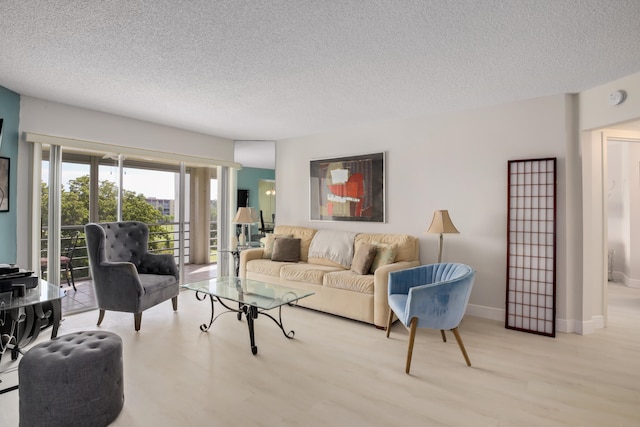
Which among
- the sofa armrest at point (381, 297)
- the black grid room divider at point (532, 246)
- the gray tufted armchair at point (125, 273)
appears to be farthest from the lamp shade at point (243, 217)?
the black grid room divider at point (532, 246)

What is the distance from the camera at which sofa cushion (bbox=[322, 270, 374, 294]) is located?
11.9 feet

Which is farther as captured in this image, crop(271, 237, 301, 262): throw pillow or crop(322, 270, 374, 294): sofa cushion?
crop(271, 237, 301, 262): throw pillow

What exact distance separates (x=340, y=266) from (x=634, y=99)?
337 centimetres

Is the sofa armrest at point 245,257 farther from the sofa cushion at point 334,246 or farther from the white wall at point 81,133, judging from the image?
the white wall at point 81,133

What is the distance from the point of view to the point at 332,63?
2756mm

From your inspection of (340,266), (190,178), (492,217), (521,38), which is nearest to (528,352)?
(492,217)

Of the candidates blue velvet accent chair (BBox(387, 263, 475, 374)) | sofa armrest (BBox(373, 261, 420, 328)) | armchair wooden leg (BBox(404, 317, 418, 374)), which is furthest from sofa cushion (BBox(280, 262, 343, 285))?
armchair wooden leg (BBox(404, 317, 418, 374))

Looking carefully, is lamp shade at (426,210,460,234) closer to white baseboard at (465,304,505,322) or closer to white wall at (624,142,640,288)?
white baseboard at (465,304,505,322)

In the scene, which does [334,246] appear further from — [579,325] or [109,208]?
[109,208]

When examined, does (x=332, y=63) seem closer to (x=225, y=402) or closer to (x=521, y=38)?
(x=521, y=38)

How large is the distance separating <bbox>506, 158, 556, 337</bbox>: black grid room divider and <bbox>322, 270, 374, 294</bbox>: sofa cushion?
1498 mm

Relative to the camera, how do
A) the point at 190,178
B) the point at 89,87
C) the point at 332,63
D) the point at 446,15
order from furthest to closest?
the point at 190,178, the point at 89,87, the point at 332,63, the point at 446,15

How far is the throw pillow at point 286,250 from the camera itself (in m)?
4.80

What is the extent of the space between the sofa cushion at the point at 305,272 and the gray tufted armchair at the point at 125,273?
134 cm
